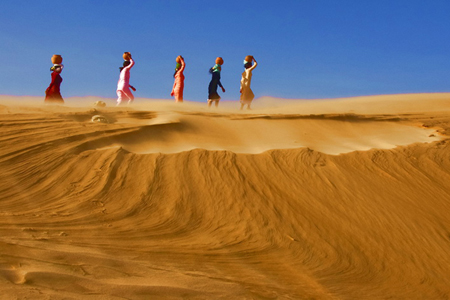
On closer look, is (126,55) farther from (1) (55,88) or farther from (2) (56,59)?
(1) (55,88)

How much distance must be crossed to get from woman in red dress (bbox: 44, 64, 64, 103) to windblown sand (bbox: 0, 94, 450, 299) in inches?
190

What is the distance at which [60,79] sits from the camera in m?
13.3

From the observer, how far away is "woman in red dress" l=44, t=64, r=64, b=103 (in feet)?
43.3

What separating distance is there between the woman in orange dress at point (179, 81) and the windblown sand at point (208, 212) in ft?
27.3

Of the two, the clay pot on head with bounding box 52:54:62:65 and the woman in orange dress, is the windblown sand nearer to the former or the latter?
the clay pot on head with bounding box 52:54:62:65

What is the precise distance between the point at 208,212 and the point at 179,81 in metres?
11.7

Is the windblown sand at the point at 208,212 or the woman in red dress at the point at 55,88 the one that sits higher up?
the woman in red dress at the point at 55,88

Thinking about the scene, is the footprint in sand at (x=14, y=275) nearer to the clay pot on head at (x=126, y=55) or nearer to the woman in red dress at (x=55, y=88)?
the woman in red dress at (x=55, y=88)

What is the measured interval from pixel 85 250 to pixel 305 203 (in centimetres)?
291

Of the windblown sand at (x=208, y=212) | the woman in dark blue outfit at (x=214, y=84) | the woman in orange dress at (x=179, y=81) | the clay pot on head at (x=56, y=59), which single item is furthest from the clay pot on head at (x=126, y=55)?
the windblown sand at (x=208, y=212)

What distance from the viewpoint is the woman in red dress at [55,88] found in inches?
519

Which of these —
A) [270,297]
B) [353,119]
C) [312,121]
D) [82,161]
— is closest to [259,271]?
[270,297]

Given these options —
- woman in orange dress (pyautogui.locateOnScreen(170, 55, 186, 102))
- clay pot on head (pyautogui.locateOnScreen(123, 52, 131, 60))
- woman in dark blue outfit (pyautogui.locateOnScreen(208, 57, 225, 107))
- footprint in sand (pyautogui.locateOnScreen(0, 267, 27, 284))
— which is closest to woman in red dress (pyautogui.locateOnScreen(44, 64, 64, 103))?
clay pot on head (pyautogui.locateOnScreen(123, 52, 131, 60))

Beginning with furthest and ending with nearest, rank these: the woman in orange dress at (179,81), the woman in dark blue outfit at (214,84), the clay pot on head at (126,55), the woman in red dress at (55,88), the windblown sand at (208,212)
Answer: the woman in orange dress at (179,81), the woman in dark blue outfit at (214,84), the clay pot on head at (126,55), the woman in red dress at (55,88), the windblown sand at (208,212)
